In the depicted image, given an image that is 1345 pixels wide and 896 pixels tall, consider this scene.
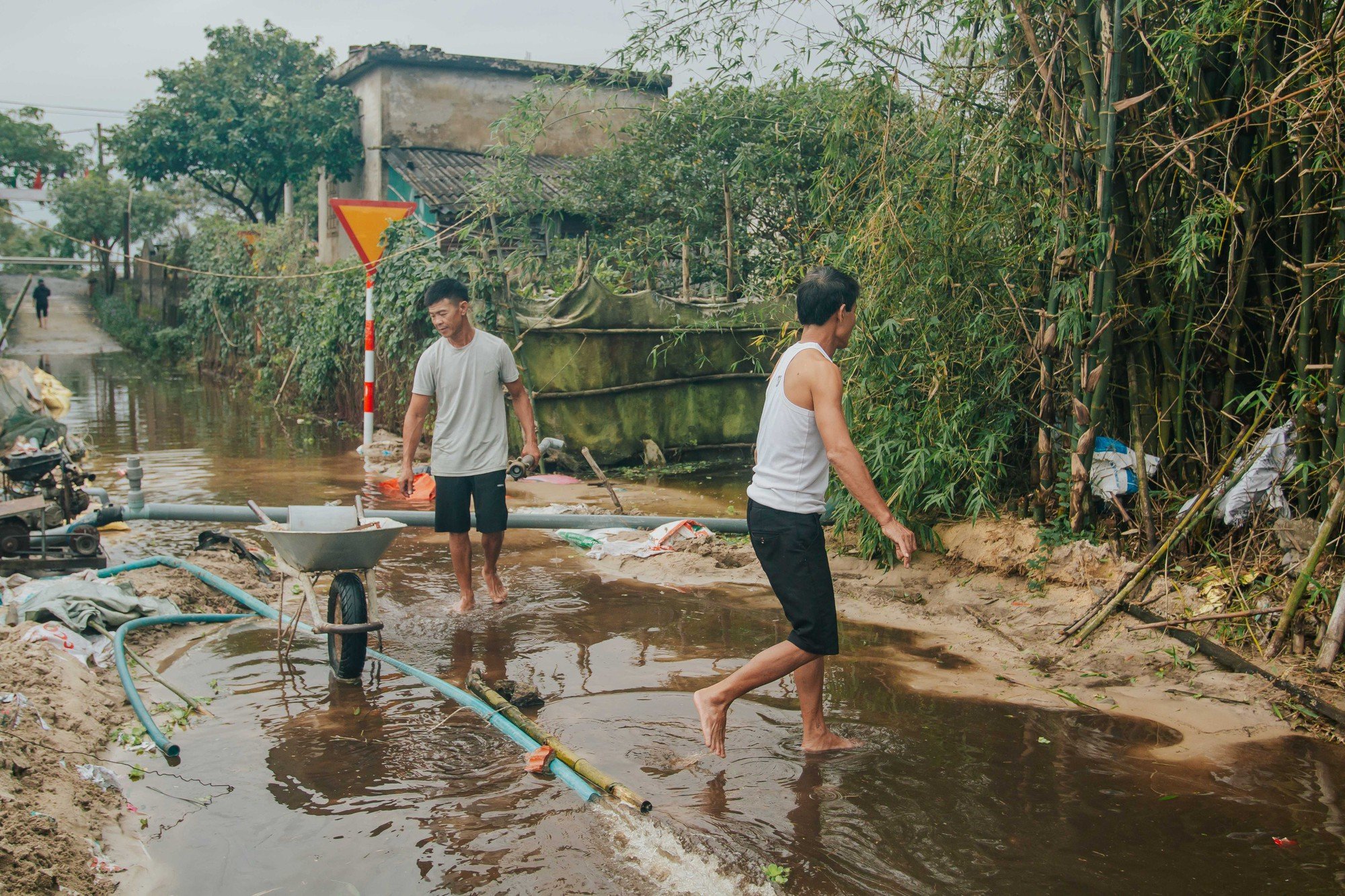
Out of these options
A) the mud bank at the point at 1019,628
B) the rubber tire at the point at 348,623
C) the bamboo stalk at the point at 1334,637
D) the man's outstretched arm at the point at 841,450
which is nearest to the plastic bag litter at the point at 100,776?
the rubber tire at the point at 348,623

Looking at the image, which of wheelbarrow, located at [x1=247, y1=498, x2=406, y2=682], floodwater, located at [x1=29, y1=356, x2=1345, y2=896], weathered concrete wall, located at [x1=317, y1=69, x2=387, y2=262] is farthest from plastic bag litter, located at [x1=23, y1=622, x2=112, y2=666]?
weathered concrete wall, located at [x1=317, y1=69, x2=387, y2=262]

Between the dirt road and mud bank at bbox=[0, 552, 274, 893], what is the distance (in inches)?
947

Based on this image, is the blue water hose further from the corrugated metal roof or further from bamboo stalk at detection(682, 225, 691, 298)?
the corrugated metal roof

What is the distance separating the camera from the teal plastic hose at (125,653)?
158 inches

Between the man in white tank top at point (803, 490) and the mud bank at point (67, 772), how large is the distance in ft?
6.73

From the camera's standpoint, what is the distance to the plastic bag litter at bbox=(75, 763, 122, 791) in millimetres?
3703

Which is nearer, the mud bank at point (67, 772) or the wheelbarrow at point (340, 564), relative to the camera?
the mud bank at point (67, 772)

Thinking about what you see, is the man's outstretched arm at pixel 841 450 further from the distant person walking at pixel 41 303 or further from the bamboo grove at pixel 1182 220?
the distant person walking at pixel 41 303

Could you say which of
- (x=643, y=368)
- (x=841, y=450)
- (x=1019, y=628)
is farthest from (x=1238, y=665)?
(x=643, y=368)

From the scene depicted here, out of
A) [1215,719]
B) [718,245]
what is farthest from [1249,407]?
[718,245]

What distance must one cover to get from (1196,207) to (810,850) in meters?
3.86

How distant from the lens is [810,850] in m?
3.39

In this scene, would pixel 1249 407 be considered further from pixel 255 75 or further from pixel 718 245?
pixel 255 75

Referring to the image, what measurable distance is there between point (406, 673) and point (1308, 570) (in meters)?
4.19
